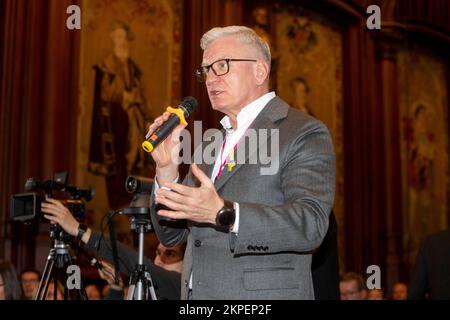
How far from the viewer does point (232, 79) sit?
268 centimetres

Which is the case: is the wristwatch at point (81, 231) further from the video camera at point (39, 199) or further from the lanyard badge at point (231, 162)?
the lanyard badge at point (231, 162)

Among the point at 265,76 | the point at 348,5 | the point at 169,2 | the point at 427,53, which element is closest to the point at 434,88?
the point at 427,53

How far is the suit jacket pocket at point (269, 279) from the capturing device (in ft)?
7.62

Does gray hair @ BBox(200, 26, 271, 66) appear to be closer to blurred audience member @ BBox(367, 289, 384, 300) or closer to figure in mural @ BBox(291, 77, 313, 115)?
blurred audience member @ BBox(367, 289, 384, 300)

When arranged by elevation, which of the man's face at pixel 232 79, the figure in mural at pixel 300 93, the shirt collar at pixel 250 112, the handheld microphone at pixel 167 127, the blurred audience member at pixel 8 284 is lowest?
the blurred audience member at pixel 8 284

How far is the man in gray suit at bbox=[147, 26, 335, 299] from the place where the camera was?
2.19 metres

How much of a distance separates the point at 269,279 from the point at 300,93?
8.25 meters

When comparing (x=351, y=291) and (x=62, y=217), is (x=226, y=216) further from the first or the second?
(x=351, y=291)

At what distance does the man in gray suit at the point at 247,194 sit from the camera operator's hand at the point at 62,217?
150cm

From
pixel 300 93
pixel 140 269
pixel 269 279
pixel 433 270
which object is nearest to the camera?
pixel 269 279

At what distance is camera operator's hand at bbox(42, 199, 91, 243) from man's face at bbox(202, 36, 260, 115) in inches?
70.8

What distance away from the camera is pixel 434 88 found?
12.5 meters

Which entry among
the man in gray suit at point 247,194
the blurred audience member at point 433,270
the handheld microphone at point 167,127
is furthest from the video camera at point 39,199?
the blurred audience member at point 433,270

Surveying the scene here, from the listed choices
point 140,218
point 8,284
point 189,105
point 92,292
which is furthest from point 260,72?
point 92,292
